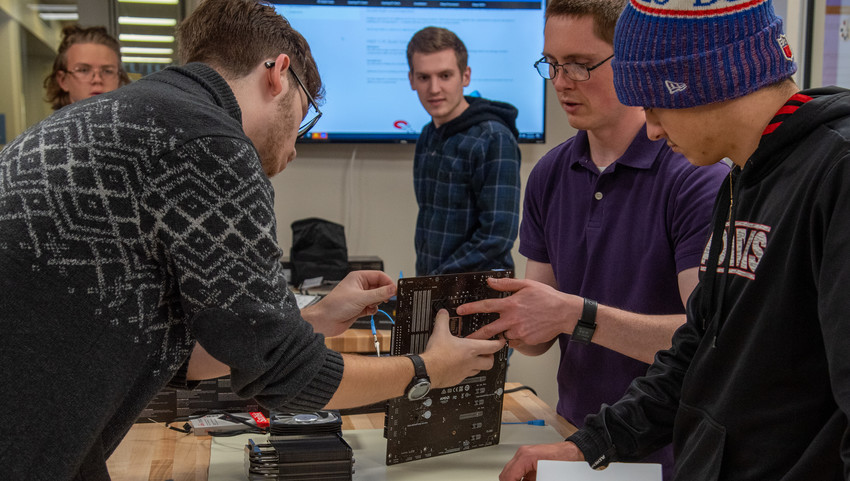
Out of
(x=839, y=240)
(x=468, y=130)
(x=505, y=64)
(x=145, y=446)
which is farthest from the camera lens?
(x=505, y=64)

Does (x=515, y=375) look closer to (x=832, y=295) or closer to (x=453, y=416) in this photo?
(x=453, y=416)

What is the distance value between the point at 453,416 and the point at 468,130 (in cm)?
182

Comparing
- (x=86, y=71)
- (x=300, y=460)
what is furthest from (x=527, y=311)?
(x=86, y=71)

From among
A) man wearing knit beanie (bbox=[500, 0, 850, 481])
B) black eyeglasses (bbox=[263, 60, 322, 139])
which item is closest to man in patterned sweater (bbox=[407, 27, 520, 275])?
black eyeglasses (bbox=[263, 60, 322, 139])

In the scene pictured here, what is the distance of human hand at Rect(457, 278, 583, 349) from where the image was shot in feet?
5.67

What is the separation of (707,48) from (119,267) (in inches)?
35.0

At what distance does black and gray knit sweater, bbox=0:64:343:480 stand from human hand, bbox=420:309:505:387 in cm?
42

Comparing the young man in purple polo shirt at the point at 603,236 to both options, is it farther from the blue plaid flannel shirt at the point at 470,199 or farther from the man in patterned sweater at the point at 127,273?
the blue plaid flannel shirt at the point at 470,199

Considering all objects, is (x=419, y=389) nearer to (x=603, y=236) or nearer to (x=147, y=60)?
(x=603, y=236)

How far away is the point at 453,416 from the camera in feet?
5.77

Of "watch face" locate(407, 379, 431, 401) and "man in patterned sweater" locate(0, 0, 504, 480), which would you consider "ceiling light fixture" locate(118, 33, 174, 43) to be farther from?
"watch face" locate(407, 379, 431, 401)

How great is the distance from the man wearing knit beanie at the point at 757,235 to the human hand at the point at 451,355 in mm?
486

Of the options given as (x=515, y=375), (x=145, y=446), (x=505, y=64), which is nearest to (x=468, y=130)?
(x=505, y=64)

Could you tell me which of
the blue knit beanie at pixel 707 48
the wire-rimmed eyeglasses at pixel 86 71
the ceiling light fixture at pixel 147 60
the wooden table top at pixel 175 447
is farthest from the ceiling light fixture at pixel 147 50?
the blue knit beanie at pixel 707 48
